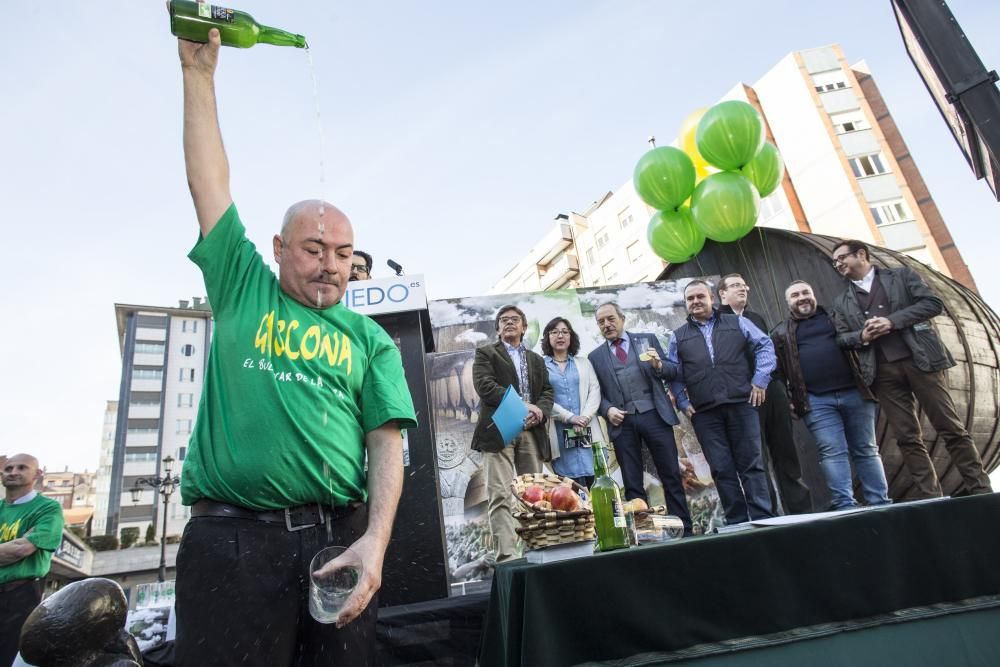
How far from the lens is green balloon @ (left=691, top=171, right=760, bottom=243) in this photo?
20.4ft

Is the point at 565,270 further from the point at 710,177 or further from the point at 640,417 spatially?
the point at 640,417

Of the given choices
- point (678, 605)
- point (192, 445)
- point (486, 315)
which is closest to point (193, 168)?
point (192, 445)

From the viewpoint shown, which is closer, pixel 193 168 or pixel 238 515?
pixel 238 515

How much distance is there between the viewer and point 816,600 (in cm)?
148

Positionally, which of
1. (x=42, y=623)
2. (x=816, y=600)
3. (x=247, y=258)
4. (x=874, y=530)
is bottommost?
(x=816, y=600)

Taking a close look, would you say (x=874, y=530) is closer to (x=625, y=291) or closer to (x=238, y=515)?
(x=238, y=515)

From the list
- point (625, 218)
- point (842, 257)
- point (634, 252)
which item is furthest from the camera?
point (625, 218)

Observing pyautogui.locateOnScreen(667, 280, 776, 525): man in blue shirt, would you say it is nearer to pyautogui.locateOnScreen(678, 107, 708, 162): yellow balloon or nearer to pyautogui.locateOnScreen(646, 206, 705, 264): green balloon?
pyautogui.locateOnScreen(646, 206, 705, 264): green balloon

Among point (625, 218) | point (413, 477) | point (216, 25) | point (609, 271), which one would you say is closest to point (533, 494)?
point (413, 477)

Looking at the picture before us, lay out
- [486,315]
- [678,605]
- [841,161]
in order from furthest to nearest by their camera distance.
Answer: [841,161], [486,315], [678,605]

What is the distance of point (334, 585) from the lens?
3.83ft

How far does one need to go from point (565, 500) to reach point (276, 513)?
966 millimetres

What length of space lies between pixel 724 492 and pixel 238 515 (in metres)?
3.84

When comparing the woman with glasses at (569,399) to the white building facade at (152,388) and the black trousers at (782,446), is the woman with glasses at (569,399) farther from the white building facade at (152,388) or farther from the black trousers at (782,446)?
the white building facade at (152,388)
